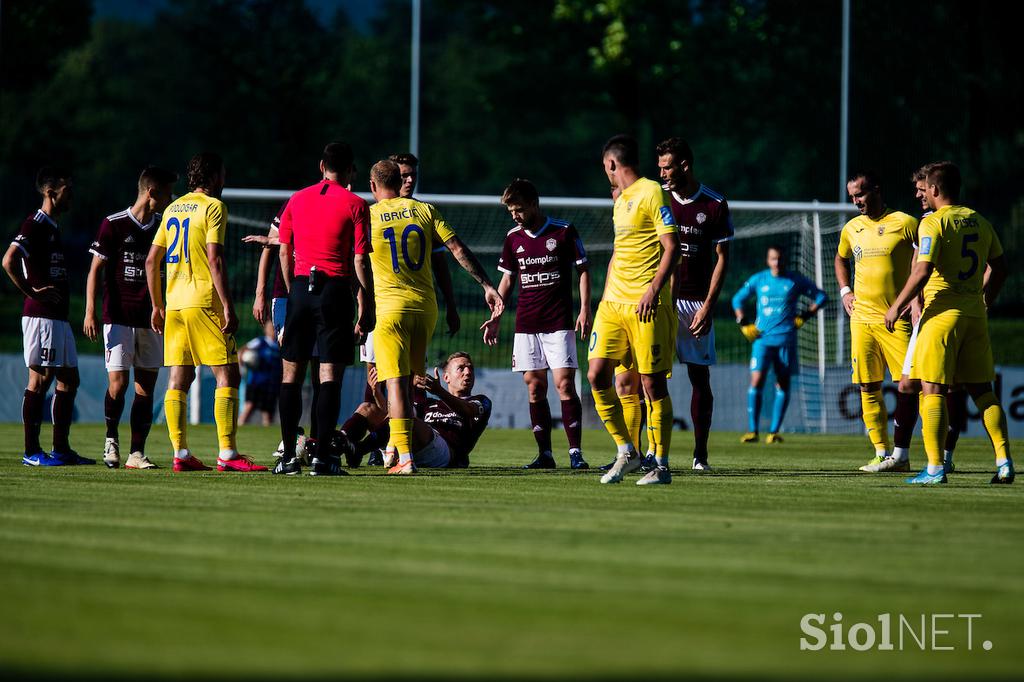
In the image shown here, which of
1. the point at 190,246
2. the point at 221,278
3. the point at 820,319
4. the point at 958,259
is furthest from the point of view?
the point at 820,319

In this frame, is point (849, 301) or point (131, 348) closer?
point (131, 348)

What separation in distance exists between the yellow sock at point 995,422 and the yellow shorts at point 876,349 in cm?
157

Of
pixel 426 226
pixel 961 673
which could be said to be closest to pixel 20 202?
pixel 426 226

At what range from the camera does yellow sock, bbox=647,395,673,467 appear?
33.4 ft

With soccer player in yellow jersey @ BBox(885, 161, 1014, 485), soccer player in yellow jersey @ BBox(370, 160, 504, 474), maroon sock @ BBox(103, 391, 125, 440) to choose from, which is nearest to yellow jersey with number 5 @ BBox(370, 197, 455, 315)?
soccer player in yellow jersey @ BBox(370, 160, 504, 474)

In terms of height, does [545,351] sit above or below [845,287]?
below

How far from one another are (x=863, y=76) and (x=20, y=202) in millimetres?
20098

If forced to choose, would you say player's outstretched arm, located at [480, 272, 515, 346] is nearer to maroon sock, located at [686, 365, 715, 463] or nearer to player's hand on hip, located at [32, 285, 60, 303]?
maroon sock, located at [686, 365, 715, 463]

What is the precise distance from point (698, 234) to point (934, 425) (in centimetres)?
234

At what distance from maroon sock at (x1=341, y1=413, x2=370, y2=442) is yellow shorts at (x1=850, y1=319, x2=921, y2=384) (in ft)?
12.7

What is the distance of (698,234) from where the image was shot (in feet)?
36.8

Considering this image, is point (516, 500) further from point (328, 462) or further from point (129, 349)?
point (129, 349)

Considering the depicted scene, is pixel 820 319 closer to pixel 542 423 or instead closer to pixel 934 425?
pixel 542 423

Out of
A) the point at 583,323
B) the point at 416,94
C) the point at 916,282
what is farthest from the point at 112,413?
the point at 416,94
